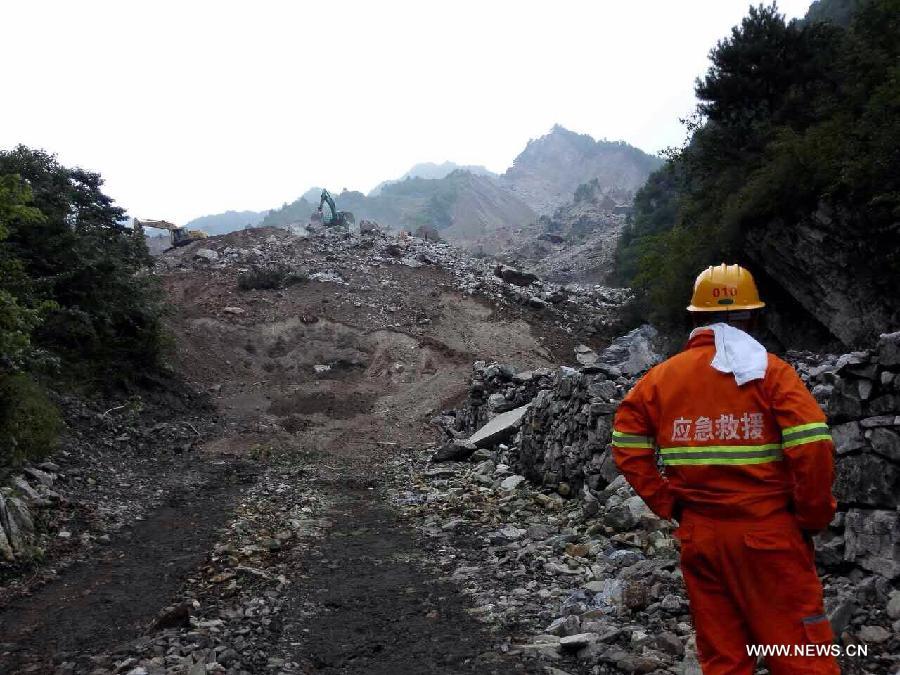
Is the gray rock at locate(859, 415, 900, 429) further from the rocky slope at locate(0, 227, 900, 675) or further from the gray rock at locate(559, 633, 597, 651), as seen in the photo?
the gray rock at locate(559, 633, 597, 651)

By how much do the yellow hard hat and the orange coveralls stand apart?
0.46ft

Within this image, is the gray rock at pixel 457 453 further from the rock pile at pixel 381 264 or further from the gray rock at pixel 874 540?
the rock pile at pixel 381 264

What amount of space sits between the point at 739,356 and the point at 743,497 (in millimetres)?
485

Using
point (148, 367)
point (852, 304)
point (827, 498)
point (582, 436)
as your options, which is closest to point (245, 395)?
point (148, 367)

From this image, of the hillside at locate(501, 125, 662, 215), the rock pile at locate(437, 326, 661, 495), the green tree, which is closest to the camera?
the rock pile at locate(437, 326, 661, 495)

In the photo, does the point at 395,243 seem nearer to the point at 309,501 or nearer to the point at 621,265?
the point at 621,265

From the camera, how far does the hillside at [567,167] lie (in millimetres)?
131250

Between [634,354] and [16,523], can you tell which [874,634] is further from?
Result: [634,354]

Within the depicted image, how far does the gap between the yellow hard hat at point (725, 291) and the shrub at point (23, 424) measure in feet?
25.5

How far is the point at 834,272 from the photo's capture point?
43.0 ft

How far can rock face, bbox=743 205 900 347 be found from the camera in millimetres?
12195

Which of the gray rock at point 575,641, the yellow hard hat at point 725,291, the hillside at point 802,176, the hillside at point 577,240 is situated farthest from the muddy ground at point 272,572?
the hillside at point 577,240

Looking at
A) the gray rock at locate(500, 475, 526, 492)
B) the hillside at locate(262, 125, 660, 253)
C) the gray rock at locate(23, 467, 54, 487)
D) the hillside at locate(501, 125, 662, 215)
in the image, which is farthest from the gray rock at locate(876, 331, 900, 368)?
the hillside at locate(501, 125, 662, 215)

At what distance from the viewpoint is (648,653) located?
10.2 feet
